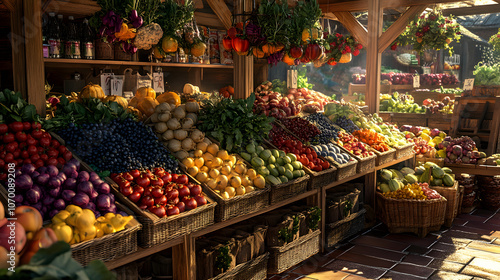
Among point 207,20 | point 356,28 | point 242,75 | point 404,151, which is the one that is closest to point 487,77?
point 356,28

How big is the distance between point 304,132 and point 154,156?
204 centimetres

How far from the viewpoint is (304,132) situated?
193 inches

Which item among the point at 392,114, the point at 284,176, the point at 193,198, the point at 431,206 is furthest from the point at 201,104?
the point at 392,114

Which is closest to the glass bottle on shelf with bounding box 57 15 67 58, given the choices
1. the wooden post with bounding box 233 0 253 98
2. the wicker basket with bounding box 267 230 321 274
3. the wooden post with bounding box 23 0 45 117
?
the wooden post with bounding box 23 0 45 117

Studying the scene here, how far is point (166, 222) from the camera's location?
9.30 ft

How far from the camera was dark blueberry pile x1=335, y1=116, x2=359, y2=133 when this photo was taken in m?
5.79

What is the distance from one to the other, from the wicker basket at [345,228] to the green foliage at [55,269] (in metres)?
3.55

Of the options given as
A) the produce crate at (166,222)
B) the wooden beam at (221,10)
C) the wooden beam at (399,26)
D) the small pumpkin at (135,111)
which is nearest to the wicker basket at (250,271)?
the produce crate at (166,222)

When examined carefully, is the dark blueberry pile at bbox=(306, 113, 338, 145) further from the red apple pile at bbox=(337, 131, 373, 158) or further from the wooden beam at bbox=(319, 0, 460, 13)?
the wooden beam at bbox=(319, 0, 460, 13)

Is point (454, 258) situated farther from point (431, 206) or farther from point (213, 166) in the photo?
point (213, 166)

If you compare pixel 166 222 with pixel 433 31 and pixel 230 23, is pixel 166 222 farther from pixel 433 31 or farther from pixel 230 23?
pixel 433 31

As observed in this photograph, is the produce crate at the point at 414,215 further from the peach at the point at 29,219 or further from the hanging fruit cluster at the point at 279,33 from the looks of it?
the peach at the point at 29,219

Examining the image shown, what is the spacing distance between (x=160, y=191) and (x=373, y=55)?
15.2 feet

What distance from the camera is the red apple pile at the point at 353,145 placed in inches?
200
